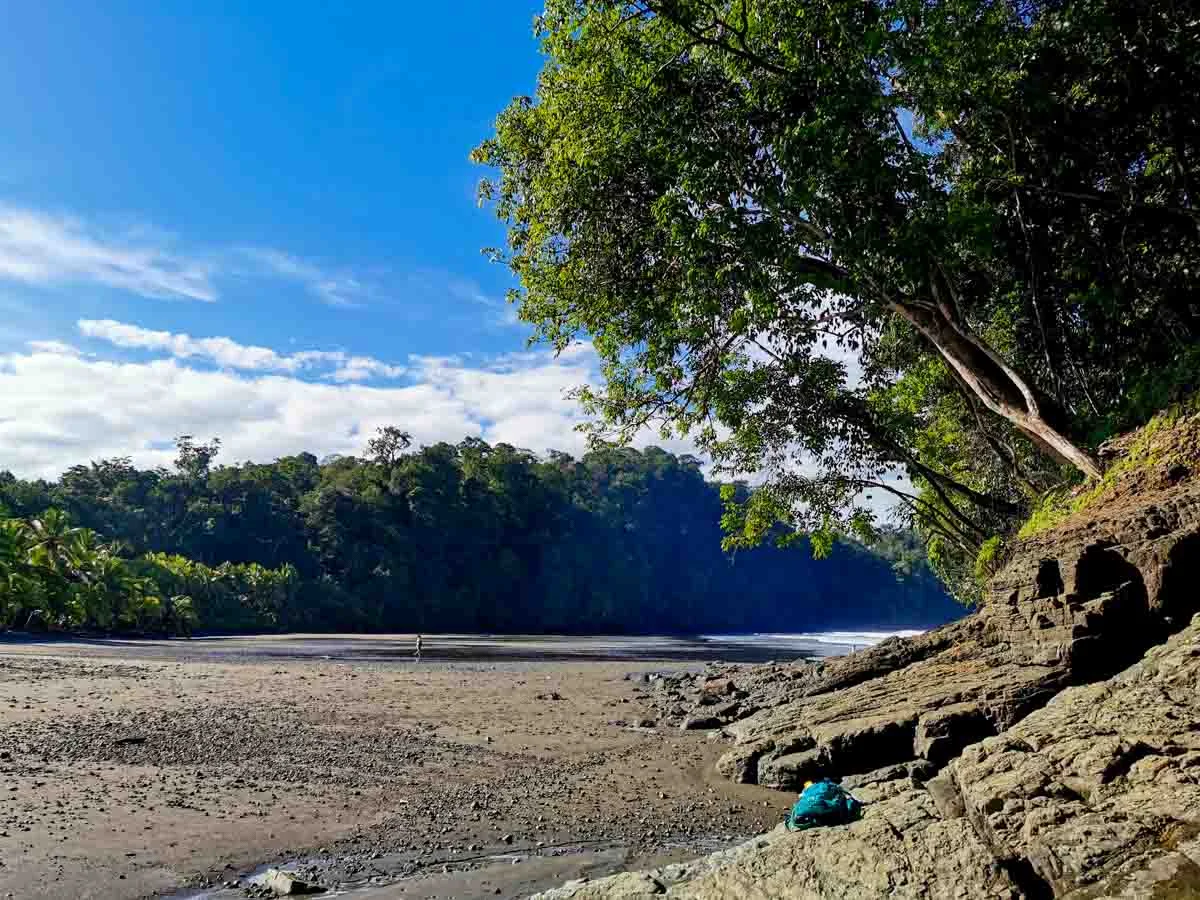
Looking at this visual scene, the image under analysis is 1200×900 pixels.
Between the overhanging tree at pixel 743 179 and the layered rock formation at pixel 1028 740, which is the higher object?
the overhanging tree at pixel 743 179

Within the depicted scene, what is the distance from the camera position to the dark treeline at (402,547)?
186 feet

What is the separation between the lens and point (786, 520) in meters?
21.2

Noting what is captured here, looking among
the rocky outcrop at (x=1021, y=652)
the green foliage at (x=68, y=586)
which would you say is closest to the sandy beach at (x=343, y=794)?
the rocky outcrop at (x=1021, y=652)

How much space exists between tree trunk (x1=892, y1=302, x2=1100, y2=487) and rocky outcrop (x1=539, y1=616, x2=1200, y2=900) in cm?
592

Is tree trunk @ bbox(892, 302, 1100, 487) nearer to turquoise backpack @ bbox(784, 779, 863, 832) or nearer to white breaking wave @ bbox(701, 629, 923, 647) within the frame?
turquoise backpack @ bbox(784, 779, 863, 832)

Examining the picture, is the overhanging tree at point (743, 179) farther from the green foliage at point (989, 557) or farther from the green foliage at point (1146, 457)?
the green foliage at point (989, 557)

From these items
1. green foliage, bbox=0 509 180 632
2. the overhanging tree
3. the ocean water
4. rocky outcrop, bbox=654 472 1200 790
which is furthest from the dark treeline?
rocky outcrop, bbox=654 472 1200 790

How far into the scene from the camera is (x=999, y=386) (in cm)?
1241

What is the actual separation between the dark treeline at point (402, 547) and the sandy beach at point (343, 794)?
1445 inches

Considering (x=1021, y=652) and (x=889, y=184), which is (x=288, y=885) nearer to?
(x=1021, y=652)

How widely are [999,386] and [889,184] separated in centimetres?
402

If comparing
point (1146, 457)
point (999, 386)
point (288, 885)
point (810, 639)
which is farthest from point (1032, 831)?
point (810, 639)

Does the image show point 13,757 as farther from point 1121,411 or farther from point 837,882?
point 1121,411

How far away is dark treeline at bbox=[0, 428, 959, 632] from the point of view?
186 feet
